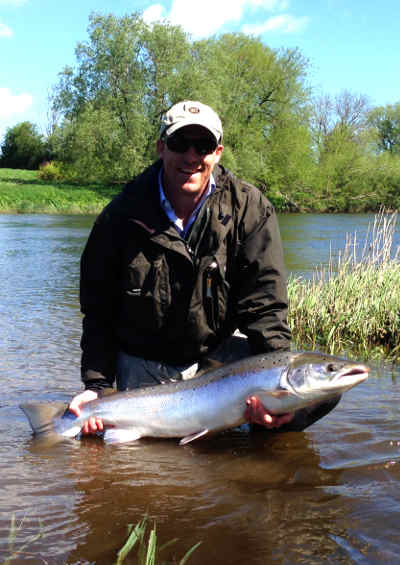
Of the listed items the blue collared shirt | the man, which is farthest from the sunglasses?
the blue collared shirt

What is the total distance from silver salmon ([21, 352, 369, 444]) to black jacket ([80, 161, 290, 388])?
0.28 meters

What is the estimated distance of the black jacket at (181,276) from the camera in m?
4.11

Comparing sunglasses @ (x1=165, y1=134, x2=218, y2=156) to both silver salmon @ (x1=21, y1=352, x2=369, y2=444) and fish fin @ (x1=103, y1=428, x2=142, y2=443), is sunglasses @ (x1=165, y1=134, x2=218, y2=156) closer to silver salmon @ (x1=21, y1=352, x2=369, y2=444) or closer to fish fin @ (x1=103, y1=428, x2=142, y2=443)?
silver salmon @ (x1=21, y1=352, x2=369, y2=444)

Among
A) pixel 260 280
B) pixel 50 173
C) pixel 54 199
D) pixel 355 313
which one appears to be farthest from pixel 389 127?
pixel 260 280

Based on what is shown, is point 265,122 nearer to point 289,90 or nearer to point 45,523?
point 289,90

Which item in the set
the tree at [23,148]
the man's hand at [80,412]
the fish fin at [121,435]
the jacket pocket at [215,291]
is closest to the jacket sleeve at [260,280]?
the jacket pocket at [215,291]

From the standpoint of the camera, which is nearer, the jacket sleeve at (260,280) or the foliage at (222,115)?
the jacket sleeve at (260,280)

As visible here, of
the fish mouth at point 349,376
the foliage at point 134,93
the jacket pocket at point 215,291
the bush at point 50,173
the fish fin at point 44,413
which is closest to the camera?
the fish mouth at point 349,376

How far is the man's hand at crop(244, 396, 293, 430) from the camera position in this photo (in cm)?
380

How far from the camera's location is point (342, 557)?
113 inches

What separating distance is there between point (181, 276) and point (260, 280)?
1.68 feet

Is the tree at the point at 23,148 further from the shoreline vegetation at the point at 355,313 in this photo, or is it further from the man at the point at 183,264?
the man at the point at 183,264

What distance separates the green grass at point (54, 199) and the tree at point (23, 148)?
1323 inches

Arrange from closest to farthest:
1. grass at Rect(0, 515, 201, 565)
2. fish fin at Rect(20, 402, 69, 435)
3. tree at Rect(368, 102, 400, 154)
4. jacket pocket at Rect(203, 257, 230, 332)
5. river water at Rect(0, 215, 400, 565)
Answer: grass at Rect(0, 515, 201, 565) → river water at Rect(0, 215, 400, 565) → jacket pocket at Rect(203, 257, 230, 332) → fish fin at Rect(20, 402, 69, 435) → tree at Rect(368, 102, 400, 154)
